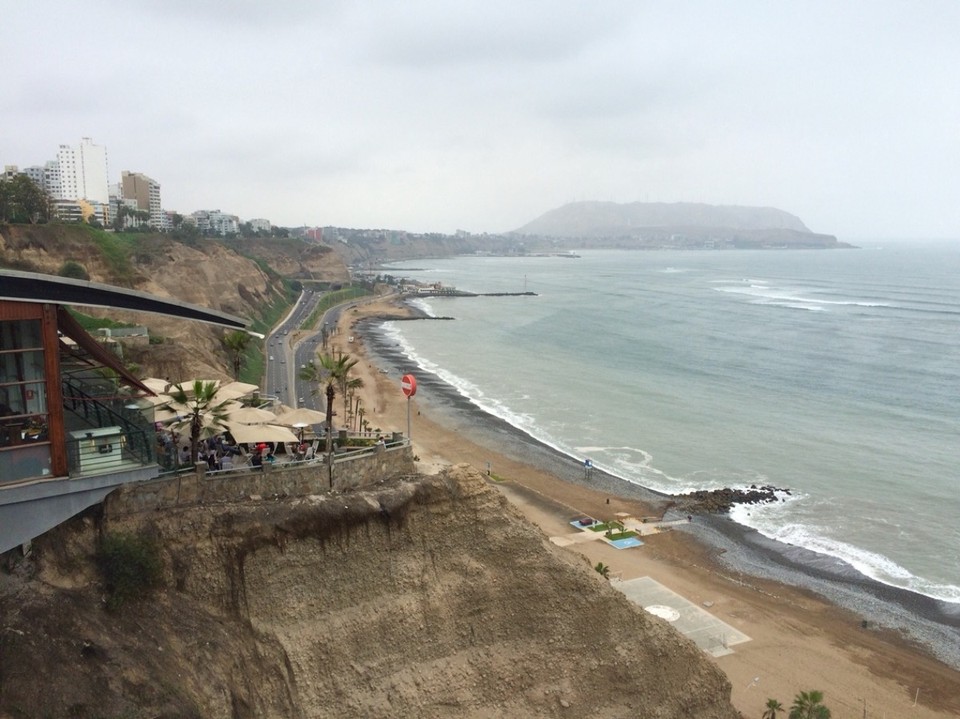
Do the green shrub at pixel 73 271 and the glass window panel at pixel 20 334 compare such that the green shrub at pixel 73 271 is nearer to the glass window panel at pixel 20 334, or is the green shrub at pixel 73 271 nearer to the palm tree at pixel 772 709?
the glass window panel at pixel 20 334

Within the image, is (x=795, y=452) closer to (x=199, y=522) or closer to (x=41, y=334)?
(x=199, y=522)

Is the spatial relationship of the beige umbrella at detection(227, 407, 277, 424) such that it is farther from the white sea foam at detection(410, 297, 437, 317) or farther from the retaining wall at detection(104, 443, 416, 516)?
the white sea foam at detection(410, 297, 437, 317)

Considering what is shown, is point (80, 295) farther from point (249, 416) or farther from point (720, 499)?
point (720, 499)

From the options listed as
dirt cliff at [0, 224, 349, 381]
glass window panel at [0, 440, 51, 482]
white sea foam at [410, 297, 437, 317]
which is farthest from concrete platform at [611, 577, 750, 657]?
white sea foam at [410, 297, 437, 317]

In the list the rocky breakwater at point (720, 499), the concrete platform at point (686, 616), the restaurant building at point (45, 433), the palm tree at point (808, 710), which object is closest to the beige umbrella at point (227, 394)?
the restaurant building at point (45, 433)

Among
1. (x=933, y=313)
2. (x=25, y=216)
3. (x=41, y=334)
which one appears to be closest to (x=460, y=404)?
(x=25, y=216)

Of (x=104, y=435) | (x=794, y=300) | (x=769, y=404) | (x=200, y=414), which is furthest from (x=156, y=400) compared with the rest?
(x=794, y=300)
